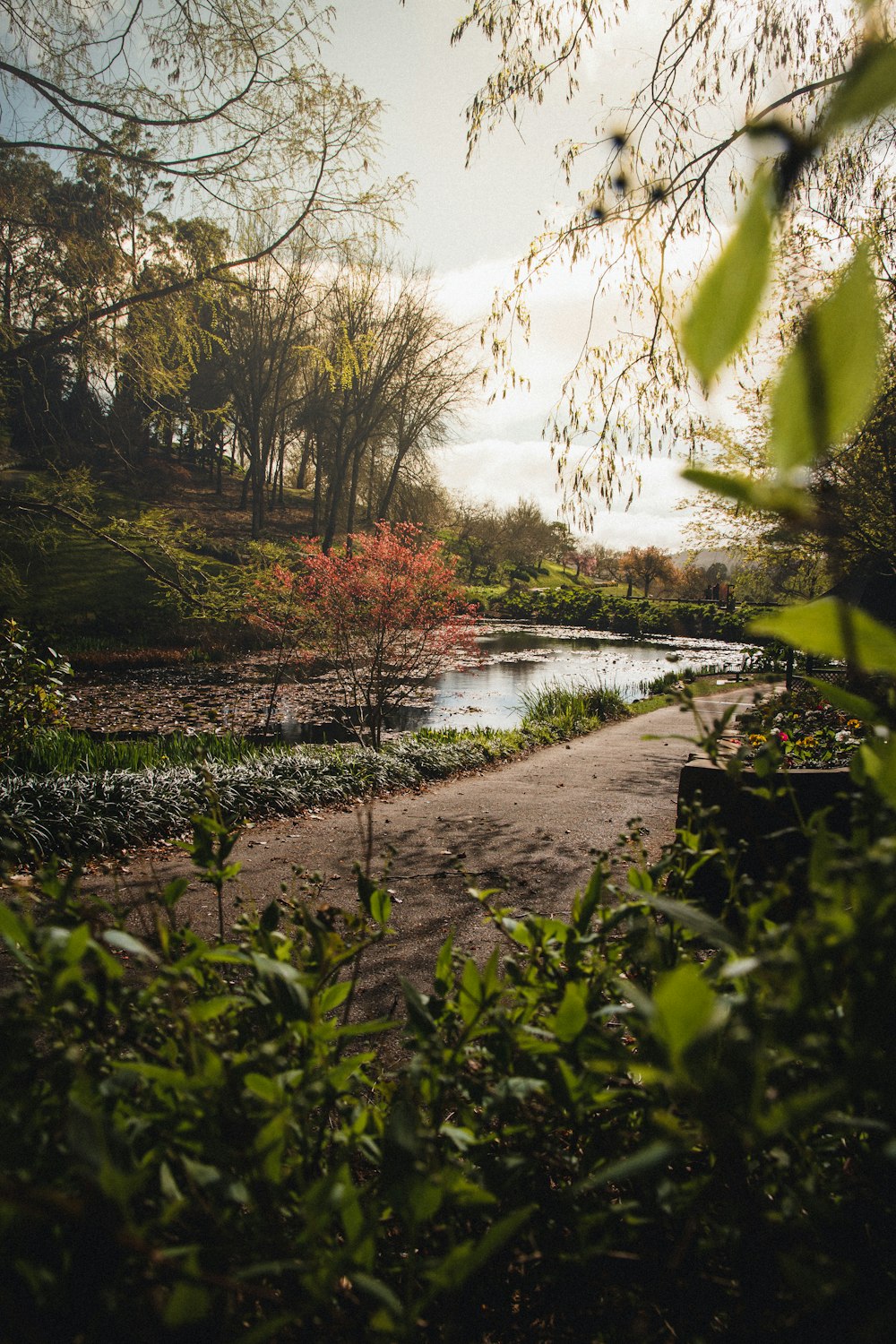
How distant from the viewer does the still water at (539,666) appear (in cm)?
1614

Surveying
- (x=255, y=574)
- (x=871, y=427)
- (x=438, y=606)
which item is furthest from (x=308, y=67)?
(x=871, y=427)

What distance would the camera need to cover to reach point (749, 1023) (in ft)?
1.83

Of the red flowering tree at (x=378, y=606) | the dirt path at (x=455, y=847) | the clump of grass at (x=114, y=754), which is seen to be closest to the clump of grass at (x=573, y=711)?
the red flowering tree at (x=378, y=606)

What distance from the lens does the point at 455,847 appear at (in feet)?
19.2

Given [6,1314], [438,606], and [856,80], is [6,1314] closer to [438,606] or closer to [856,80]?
[856,80]

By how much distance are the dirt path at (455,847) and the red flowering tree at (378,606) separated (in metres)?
2.57

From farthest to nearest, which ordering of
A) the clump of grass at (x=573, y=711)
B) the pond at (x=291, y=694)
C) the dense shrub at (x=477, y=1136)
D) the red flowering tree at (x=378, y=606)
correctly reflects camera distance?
the clump of grass at (x=573, y=711), the pond at (x=291, y=694), the red flowering tree at (x=378, y=606), the dense shrub at (x=477, y=1136)

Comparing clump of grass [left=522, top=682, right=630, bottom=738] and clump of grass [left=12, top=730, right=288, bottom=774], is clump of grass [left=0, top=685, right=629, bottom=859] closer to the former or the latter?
clump of grass [left=12, top=730, right=288, bottom=774]

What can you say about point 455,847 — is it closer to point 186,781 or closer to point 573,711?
point 186,781

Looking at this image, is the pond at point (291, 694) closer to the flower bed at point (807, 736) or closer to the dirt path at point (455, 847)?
the flower bed at point (807, 736)

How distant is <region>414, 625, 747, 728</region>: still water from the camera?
53.0 ft

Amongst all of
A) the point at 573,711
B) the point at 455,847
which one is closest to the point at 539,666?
the point at 573,711

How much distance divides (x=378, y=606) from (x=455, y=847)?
5775 mm

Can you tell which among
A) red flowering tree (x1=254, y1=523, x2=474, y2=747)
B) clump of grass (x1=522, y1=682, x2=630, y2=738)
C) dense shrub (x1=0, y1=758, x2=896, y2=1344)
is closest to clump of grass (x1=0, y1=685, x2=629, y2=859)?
red flowering tree (x1=254, y1=523, x2=474, y2=747)
